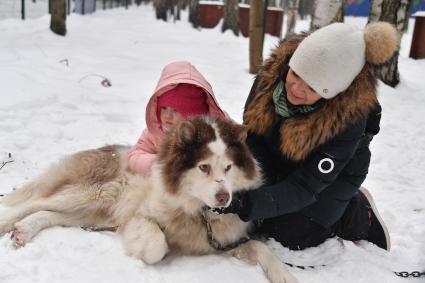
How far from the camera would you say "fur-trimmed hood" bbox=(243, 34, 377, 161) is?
105 inches

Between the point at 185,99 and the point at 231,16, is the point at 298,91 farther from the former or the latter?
the point at 231,16

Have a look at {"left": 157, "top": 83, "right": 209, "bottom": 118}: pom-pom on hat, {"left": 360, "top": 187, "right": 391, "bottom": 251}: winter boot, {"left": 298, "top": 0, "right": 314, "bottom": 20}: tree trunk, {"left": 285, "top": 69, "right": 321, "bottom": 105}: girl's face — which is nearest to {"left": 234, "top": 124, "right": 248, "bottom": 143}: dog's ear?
{"left": 285, "top": 69, "right": 321, "bottom": 105}: girl's face

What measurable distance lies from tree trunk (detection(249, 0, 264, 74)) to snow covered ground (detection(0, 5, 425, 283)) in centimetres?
71

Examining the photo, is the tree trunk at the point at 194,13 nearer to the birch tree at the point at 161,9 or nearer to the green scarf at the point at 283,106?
the birch tree at the point at 161,9

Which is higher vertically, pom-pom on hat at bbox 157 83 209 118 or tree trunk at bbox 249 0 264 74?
tree trunk at bbox 249 0 264 74

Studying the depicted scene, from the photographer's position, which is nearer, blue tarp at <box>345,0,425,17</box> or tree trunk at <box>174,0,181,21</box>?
tree trunk at <box>174,0,181,21</box>

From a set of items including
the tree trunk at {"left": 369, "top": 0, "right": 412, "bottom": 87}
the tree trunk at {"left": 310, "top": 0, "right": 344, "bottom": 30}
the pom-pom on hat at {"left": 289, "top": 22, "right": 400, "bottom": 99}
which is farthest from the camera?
the tree trunk at {"left": 369, "top": 0, "right": 412, "bottom": 87}

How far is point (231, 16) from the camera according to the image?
17250mm

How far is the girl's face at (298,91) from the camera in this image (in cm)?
273

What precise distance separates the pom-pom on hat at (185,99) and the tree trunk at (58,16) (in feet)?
28.8

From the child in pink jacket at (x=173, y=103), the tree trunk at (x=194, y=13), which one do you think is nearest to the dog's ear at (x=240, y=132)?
the child in pink jacket at (x=173, y=103)

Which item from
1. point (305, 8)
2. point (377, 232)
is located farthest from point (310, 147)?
point (305, 8)

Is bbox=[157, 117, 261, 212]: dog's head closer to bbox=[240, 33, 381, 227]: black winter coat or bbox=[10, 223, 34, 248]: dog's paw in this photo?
bbox=[240, 33, 381, 227]: black winter coat

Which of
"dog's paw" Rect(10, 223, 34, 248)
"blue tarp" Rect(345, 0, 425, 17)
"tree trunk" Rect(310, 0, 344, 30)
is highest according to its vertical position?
"blue tarp" Rect(345, 0, 425, 17)
